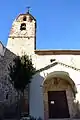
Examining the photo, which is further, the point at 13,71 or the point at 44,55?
the point at 44,55

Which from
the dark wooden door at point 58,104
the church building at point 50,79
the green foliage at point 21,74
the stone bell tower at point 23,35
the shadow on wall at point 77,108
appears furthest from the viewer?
the stone bell tower at point 23,35

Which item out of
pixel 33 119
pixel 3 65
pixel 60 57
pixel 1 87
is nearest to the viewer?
pixel 33 119

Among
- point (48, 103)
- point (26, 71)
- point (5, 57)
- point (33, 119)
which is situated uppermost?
point (5, 57)

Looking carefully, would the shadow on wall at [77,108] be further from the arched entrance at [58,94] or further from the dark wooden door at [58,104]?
the dark wooden door at [58,104]

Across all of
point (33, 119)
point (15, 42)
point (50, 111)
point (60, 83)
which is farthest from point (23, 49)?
point (33, 119)

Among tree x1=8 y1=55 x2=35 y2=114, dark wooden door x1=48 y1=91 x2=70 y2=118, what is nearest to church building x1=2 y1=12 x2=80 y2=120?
dark wooden door x1=48 y1=91 x2=70 y2=118

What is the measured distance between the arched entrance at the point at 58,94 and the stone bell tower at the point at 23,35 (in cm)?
444

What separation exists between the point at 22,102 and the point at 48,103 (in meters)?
2.26

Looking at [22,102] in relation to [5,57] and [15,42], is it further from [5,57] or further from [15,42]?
[15,42]

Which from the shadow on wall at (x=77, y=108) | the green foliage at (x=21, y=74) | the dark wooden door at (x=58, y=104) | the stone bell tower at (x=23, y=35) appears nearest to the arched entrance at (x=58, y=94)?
the dark wooden door at (x=58, y=104)

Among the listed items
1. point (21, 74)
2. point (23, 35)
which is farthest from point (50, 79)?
point (23, 35)

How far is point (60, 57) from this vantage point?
1909 cm

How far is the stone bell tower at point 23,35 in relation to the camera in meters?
20.1

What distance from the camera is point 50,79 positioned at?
1714cm
